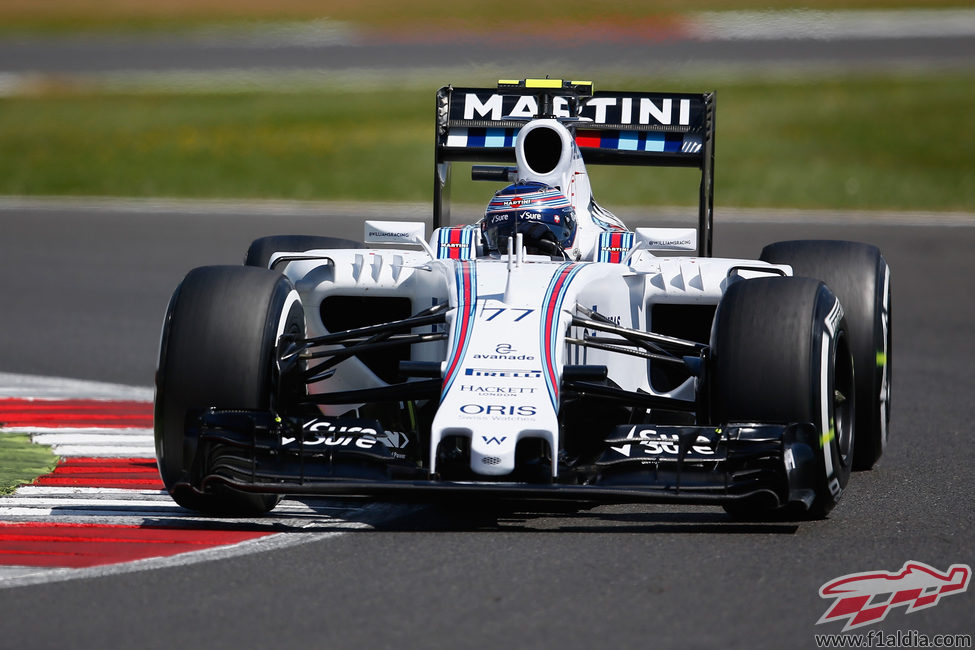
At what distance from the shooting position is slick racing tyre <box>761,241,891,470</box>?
7.54 metres

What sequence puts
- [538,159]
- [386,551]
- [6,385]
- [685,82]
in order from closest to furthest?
[386,551]
[538,159]
[6,385]
[685,82]

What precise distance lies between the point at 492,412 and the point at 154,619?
1.56 metres

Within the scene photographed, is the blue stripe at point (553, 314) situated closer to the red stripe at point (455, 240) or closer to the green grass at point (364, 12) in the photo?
the red stripe at point (455, 240)

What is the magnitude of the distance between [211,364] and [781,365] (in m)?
2.24

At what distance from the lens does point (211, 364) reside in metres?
6.24

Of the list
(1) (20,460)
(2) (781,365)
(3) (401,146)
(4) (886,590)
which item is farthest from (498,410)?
(3) (401,146)

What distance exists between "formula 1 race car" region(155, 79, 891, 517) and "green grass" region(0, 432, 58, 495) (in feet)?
4.10

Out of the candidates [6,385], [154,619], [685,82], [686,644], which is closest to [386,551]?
[154,619]

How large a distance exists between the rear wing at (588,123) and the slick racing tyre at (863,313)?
93 centimetres

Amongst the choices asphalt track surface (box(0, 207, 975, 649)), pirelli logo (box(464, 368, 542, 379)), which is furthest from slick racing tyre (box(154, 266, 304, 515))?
pirelli logo (box(464, 368, 542, 379))

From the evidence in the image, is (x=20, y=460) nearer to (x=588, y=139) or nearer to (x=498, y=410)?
(x=498, y=410)

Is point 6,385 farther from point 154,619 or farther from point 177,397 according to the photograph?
point 154,619

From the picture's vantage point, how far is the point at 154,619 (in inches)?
191

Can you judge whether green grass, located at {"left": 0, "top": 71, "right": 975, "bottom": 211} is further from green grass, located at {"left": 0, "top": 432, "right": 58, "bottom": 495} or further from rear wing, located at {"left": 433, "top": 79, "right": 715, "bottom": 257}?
green grass, located at {"left": 0, "top": 432, "right": 58, "bottom": 495}
